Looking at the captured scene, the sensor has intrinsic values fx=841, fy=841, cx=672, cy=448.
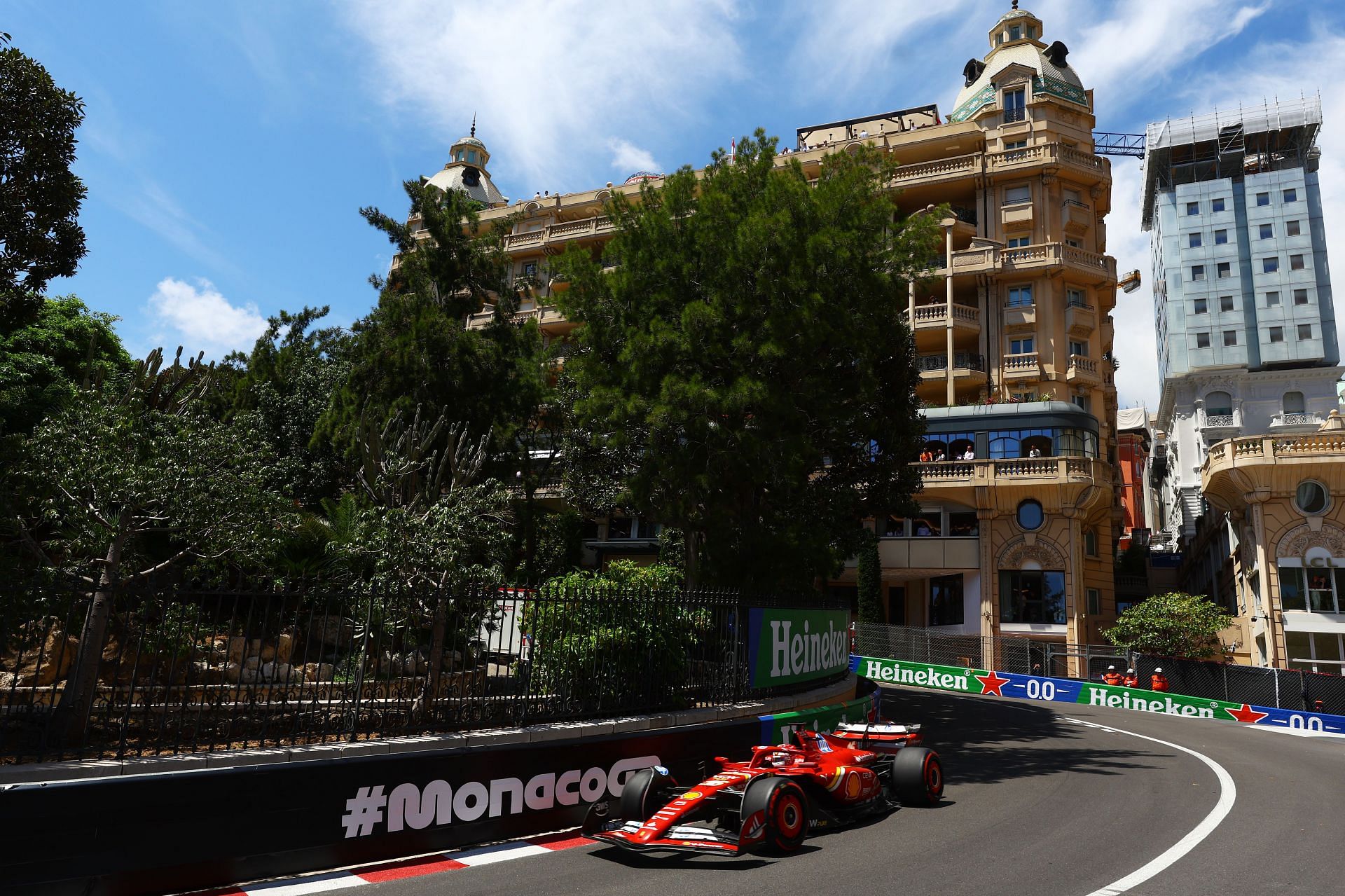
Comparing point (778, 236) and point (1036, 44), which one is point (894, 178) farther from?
point (778, 236)

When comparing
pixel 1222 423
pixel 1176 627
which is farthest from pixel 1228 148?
pixel 1176 627

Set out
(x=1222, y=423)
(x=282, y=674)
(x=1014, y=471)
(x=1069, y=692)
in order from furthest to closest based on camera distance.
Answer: (x=1222, y=423) < (x=1014, y=471) < (x=1069, y=692) < (x=282, y=674)

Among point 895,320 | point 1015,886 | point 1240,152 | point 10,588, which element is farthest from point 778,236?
point 1240,152

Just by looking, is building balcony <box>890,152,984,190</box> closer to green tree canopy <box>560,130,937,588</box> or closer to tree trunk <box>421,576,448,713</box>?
green tree canopy <box>560,130,937,588</box>

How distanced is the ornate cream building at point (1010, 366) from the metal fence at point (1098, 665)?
1.95 metres

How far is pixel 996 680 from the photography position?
3012cm

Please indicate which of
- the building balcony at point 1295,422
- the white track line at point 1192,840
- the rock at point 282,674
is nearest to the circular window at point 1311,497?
the white track line at point 1192,840

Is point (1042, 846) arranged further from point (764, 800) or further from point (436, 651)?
point (436, 651)

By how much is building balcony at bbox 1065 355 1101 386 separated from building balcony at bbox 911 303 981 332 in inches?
182

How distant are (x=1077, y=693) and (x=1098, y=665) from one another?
498 cm

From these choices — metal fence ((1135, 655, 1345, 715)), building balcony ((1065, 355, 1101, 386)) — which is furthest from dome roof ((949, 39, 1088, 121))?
metal fence ((1135, 655, 1345, 715))

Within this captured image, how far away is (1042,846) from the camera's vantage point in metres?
8.38

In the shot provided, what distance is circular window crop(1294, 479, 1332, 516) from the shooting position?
33.4 m

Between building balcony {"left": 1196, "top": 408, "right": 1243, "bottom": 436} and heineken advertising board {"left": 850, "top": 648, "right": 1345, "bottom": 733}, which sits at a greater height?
building balcony {"left": 1196, "top": 408, "right": 1243, "bottom": 436}
